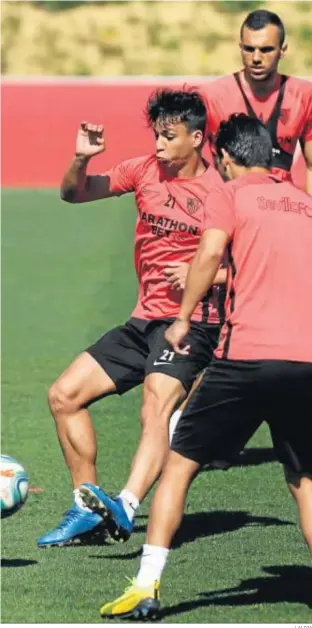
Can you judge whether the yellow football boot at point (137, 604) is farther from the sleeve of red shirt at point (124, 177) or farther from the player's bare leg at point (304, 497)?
the sleeve of red shirt at point (124, 177)

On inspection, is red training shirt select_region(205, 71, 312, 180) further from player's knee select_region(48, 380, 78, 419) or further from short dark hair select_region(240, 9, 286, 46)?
player's knee select_region(48, 380, 78, 419)

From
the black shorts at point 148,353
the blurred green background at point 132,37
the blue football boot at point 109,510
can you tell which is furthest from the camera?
the blurred green background at point 132,37

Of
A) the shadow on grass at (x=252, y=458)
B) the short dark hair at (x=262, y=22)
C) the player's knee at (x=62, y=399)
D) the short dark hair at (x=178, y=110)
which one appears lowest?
the shadow on grass at (x=252, y=458)

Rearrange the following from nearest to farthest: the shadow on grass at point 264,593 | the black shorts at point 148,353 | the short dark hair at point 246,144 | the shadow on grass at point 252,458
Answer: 1. the short dark hair at point 246,144
2. the shadow on grass at point 264,593
3. the black shorts at point 148,353
4. the shadow on grass at point 252,458

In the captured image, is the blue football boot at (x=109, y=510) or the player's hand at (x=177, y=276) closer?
the blue football boot at (x=109, y=510)

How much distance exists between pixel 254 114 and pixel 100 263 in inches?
446

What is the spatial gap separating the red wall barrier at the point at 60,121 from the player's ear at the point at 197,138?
19417 millimetres

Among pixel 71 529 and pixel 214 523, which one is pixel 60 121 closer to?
pixel 214 523

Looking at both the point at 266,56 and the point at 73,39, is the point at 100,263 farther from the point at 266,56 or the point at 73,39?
the point at 73,39

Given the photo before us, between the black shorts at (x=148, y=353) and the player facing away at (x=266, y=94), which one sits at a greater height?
the player facing away at (x=266, y=94)

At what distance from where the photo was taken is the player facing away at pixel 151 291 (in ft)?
25.2

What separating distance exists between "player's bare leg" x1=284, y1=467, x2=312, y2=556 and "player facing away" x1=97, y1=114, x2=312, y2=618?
9 cm

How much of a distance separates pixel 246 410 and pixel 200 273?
586mm

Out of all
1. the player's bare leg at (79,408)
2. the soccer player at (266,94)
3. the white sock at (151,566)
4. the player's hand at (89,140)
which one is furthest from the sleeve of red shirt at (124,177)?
the white sock at (151,566)
